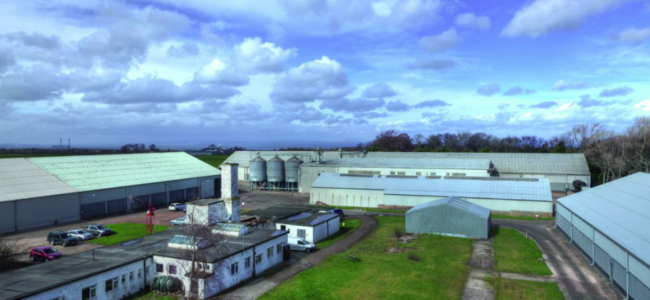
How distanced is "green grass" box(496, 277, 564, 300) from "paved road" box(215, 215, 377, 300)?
44.7 ft

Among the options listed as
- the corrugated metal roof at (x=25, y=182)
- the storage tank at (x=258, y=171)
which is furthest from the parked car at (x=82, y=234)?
the storage tank at (x=258, y=171)

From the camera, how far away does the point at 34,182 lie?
47875mm

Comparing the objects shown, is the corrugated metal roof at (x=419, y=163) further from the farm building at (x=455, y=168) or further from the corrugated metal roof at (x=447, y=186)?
the corrugated metal roof at (x=447, y=186)

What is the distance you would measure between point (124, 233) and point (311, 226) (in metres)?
19.9

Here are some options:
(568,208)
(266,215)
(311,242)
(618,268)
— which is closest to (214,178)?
(266,215)

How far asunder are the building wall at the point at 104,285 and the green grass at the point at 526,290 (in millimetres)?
22259

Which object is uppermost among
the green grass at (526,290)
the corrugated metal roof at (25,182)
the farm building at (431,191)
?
the corrugated metal roof at (25,182)

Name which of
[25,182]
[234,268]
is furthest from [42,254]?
[25,182]

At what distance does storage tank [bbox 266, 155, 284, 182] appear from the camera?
7769 centimetres

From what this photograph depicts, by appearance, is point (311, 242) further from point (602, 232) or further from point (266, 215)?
point (602, 232)

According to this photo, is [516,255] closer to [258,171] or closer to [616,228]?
[616,228]

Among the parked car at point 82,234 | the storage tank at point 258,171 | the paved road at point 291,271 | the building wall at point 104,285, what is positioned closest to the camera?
the building wall at point 104,285

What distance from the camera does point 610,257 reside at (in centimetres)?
2744

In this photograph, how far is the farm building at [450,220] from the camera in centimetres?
4072
